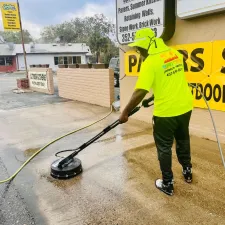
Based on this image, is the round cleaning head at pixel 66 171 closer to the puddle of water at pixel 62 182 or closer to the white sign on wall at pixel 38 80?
the puddle of water at pixel 62 182

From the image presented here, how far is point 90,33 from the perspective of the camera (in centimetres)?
4762

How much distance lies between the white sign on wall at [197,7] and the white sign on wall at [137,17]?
0.48m

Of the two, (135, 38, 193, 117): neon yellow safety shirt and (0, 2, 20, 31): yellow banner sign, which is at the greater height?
(0, 2, 20, 31): yellow banner sign

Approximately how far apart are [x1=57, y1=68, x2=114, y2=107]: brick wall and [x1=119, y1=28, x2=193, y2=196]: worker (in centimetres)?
506

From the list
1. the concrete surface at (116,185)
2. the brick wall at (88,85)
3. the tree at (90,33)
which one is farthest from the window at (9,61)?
the concrete surface at (116,185)

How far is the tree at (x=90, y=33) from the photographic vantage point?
32.8 meters

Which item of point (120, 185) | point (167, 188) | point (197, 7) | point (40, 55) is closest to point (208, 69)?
point (197, 7)

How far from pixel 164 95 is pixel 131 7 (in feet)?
12.6

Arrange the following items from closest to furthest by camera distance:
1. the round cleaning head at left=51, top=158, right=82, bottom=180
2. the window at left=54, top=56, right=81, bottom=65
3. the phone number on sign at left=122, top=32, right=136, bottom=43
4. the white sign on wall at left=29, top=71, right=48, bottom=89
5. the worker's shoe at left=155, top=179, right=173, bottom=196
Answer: the worker's shoe at left=155, top=179, right=173, bottom=196
the round cleaning head at left=51, top=158, right=82, bottom=180
the phone number on sign at left=122, top=32, right=136, bottom=43
the white sign on wall at left=29, top=71, right=48, bottom=89
the window at left=54, top=56, right=81, bottom=65

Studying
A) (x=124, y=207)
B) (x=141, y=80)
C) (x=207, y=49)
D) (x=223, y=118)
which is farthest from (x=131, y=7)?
(x=124, y=207)

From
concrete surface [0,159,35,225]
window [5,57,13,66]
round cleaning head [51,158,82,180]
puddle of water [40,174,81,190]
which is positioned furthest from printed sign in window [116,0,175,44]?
window [5,57,13,66]

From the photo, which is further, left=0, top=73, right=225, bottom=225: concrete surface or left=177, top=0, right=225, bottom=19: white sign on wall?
left=177, top=0, right=225, bottom=19: white sign on wall

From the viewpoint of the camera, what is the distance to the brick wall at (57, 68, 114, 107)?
801cm

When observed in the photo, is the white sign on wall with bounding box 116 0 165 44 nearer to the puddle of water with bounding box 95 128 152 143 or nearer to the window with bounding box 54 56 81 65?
the puddle of water with bounding box 95 128 152 143
